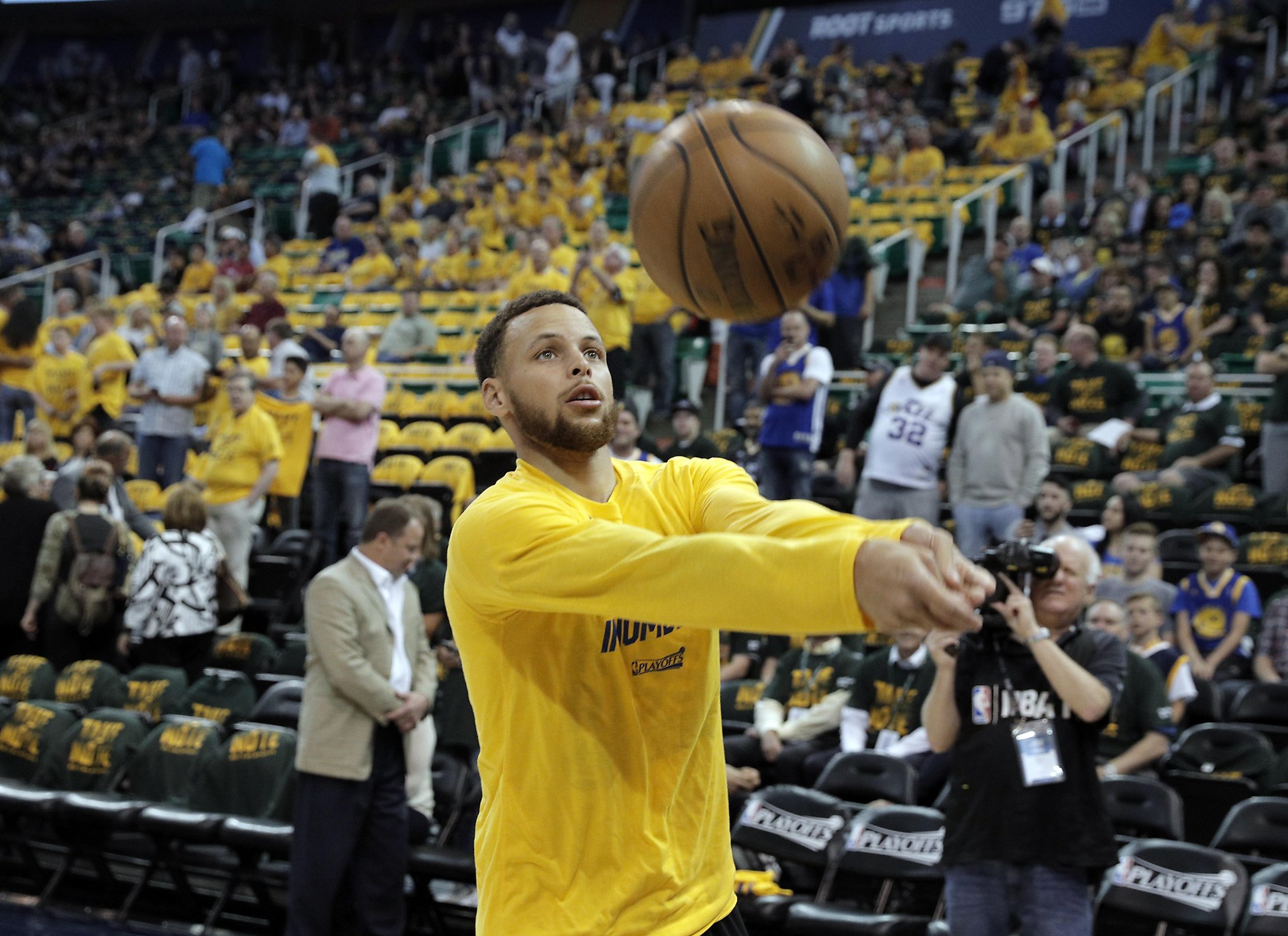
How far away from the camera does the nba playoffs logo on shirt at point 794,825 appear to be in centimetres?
562

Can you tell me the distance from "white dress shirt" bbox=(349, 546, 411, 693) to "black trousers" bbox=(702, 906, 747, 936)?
324 cm

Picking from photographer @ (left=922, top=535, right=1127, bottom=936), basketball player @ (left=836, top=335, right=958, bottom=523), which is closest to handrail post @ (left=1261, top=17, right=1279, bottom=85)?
basketball player @ (left=836, top=335, right=958, bottom=523)

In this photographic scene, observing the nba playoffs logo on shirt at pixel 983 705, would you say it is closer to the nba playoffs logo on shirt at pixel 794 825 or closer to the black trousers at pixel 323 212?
the nba playoffs logo on shirt at pixel 794 825

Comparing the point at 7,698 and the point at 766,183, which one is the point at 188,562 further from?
the point at 766,183

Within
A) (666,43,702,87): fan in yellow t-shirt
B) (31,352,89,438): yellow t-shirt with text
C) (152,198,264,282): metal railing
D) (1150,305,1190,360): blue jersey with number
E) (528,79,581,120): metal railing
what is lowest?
(31,352,89,438): yellow t-shirt with text

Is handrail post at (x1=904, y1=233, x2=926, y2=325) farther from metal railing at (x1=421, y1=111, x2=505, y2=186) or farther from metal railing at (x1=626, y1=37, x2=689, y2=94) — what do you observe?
metal railing at (x1=626, y1=37, x2=689, y2=94)

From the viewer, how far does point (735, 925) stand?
253 centimetres

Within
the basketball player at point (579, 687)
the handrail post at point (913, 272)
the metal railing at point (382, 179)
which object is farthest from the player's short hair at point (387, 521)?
the metal railing at point (382, 179)

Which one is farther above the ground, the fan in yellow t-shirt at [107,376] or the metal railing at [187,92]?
the metal railing at [187,92]

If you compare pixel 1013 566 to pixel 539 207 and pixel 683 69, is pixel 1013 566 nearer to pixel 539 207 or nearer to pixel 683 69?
pixel 539 207

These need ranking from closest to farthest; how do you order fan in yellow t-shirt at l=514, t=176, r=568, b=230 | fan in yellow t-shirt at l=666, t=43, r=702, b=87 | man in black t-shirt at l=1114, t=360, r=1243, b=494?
man in black t-shirt at l=1114, t=360, r=1243, b=494 < fan in yellow t-shirt at l=514, t=176, r=568, b=230 < fan in yellow t-shirt at l=666, t=43, r=702, b=87

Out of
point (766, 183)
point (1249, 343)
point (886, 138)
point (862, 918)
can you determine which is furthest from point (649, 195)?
point (886, 138)

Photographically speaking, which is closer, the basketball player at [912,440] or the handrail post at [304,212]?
the basketball player at [912,440]

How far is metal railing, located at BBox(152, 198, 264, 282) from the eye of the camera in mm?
17578
